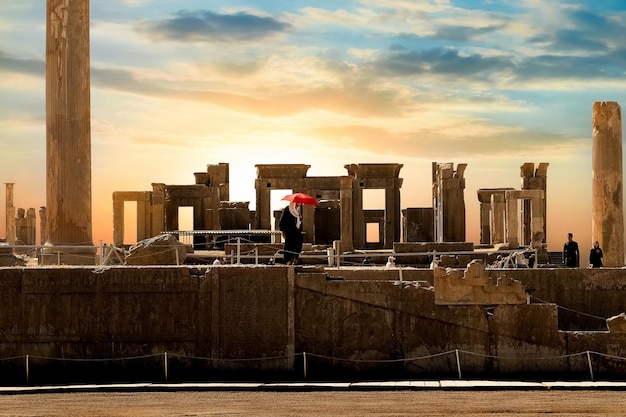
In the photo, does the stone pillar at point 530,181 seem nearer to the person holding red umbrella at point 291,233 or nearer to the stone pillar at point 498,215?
the stone pillar at point 498,215

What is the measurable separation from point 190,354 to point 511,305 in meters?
5.35

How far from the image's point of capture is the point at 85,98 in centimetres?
1922

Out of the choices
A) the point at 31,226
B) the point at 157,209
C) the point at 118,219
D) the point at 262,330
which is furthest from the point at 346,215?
the point at 31,226

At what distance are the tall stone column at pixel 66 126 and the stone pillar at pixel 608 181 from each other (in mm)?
11313

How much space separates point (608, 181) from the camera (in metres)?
21.5

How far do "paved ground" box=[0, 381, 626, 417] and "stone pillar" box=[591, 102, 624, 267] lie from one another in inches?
310

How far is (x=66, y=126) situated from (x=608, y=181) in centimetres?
1195

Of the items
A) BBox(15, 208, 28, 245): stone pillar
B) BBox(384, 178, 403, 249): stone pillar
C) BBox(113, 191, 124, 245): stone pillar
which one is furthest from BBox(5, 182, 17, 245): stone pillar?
BBox(384, 178, 403, 249): stone pillar

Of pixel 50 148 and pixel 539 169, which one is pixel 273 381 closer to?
pixel 50 148

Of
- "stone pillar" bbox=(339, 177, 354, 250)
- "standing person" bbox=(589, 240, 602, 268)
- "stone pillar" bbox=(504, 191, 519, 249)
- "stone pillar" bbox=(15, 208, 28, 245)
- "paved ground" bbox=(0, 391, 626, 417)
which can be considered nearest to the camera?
"paved ground" bbox=(0, 391, 626, 417)

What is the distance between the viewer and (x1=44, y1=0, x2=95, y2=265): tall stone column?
19.0 meters

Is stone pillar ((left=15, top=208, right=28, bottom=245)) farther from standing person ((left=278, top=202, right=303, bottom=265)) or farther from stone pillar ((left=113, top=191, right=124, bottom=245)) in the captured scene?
standing person ((left=278, top=202, right=303, bottom=265))

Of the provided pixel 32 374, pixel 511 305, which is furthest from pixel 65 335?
pixel 511 305

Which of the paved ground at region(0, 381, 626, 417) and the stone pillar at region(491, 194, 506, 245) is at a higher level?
the stone pillar at region(491, 194, 506, 245)
